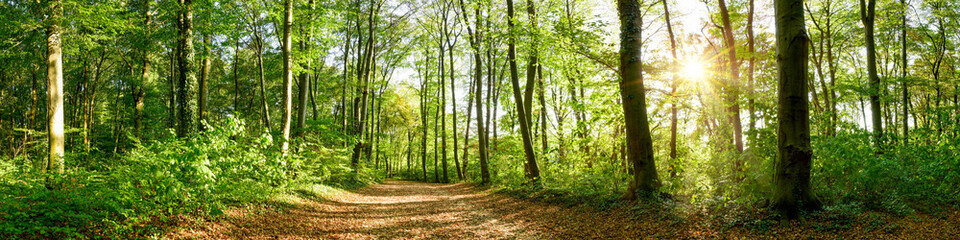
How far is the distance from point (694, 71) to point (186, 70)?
12706 mm

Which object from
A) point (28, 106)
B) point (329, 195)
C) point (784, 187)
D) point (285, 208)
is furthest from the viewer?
point (28, 106)

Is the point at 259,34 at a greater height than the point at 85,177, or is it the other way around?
the point at 259,34

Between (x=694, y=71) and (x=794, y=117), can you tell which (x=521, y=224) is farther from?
(x=694, y=71)

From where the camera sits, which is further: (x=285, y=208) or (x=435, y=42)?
(x=435, y=42)

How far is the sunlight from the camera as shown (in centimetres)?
932

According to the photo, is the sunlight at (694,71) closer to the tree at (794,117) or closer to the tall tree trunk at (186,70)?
the tree at (794,117)

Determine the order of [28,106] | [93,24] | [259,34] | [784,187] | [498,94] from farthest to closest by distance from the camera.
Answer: [28,106] → [498,94] → [259,34] → [93,24] → [784,187]

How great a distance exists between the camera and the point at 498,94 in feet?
77.4

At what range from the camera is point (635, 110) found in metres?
7.41

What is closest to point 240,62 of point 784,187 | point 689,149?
point 689,149

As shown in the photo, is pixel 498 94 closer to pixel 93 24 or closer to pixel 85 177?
pixel 93 24

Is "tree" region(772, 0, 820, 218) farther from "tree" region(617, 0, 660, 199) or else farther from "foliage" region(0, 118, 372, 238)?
"foliage" region(0, 118, 372, 238)

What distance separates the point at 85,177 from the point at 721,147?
1034cm

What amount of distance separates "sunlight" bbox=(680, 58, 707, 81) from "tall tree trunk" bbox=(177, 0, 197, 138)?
1237cm
